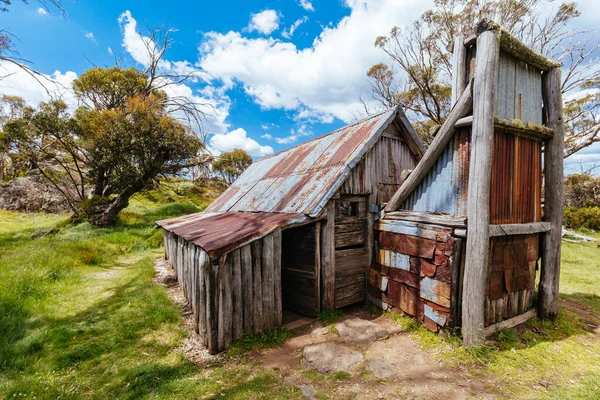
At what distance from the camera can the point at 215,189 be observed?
34.4m

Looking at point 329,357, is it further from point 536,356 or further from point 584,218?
point 584,218

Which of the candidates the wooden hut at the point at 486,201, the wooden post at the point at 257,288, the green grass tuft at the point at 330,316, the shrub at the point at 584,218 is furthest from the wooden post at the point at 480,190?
the shrub at the point at 584,218

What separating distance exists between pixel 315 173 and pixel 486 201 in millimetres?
→ 4107

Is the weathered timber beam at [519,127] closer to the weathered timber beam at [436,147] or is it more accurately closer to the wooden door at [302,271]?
the weathered timber beam at [436,147]

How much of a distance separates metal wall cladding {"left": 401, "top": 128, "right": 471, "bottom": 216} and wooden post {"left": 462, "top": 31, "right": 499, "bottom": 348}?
0.38m

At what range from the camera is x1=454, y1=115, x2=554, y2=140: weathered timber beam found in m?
4.98

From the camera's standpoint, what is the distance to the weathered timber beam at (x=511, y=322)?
203 inches

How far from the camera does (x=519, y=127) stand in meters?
5.20

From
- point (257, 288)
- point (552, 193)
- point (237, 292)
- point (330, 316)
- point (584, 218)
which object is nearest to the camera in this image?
point (237, 292)

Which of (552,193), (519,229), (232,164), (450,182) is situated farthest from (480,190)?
(232,164)

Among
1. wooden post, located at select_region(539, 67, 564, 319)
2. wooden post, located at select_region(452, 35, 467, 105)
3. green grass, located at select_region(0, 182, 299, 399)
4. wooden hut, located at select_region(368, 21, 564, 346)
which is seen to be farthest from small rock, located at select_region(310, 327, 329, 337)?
wooden post, located at select_region(452, 35, 467, 105)

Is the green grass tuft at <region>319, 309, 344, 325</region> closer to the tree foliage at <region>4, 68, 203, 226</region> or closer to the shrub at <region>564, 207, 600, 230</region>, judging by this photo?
the tree foliage at <region>4, 68, 203, 226</region>

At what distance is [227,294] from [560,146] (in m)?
7.87

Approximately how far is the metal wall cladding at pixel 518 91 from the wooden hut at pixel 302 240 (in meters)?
2.58
